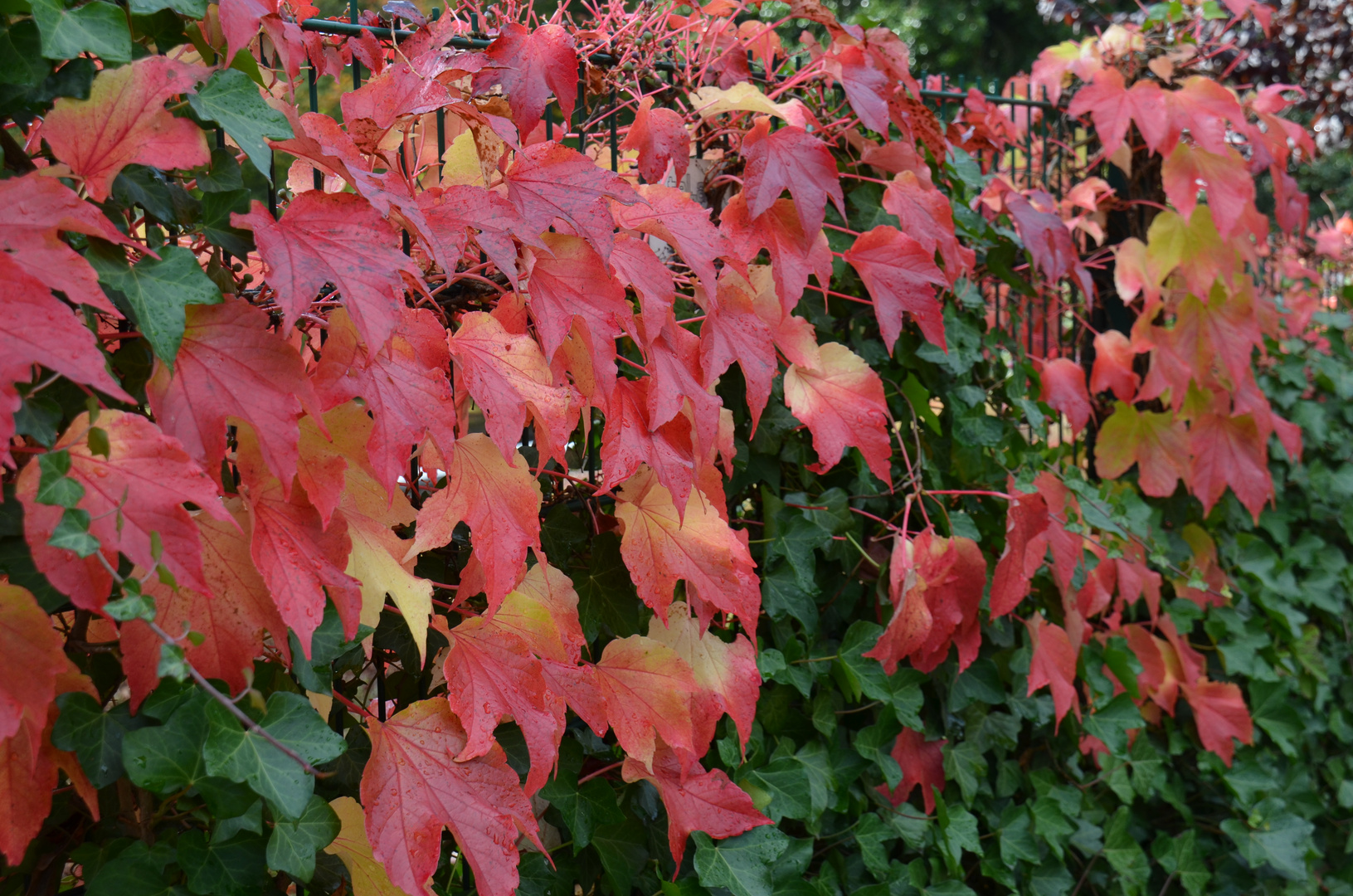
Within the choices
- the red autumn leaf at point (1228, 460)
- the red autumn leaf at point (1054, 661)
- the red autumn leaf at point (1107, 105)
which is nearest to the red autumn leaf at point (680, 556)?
the red autumn leaf at point (1054, 661)

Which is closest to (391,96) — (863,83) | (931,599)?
(863,83)

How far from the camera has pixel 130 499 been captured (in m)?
0.78

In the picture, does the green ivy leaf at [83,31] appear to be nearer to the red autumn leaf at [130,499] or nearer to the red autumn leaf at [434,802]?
the red autumn leaf at [130,499]

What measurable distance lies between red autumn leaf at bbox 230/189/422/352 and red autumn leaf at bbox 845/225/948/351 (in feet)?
3.20

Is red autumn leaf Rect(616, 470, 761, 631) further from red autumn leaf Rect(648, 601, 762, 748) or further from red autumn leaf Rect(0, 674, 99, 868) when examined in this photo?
red autumn leaf Rect(0, 674, 99, 868)

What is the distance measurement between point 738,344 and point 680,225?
20 cm

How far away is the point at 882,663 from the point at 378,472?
1.20 metres

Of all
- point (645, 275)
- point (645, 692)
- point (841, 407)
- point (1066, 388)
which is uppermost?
point (645, 275)

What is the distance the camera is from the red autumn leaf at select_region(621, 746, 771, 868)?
1.47 metres

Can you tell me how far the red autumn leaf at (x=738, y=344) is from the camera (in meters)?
1.41

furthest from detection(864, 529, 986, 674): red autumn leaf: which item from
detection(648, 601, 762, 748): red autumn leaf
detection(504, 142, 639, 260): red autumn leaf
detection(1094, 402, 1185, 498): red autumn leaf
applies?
detection(1094, 402, 1185, 498): red autumn leaf

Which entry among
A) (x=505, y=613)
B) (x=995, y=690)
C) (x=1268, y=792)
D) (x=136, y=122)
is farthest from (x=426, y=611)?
(x=1268, y=792)

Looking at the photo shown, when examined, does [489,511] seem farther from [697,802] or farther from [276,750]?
[697,802]

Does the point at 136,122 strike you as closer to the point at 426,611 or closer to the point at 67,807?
the point at 426,611
